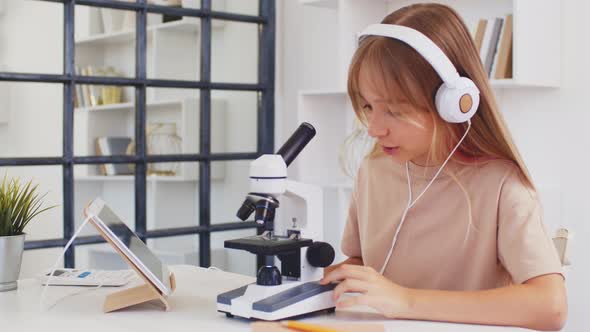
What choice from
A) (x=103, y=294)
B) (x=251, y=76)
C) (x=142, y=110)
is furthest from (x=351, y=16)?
(x=103, y=294)

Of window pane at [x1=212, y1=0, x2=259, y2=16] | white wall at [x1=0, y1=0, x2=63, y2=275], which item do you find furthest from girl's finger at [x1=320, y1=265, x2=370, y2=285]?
window pane at [x1=212, y1=0, x2=259, y2=16]

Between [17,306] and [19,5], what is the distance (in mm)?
1578

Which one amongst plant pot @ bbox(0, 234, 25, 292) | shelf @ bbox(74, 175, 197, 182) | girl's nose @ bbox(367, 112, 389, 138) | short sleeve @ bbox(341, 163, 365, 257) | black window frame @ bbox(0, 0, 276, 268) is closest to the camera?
girl's nose @ bbox(367, 112, 389, 138)

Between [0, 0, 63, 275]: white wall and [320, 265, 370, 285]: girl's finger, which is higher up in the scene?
[0, 0, 63, 275]: white wall

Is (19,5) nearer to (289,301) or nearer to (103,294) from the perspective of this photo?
(103,294)

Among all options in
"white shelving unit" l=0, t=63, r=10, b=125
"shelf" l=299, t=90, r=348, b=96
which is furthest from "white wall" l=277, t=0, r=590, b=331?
"white shelving unit" l=0, t=63, r=10, b=125

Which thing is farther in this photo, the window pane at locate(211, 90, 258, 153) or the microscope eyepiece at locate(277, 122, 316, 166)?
the window pane at locate(211, 90, 258, 153)

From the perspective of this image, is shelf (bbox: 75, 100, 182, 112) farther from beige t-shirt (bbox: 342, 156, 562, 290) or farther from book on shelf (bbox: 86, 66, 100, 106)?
beige t-shirt (bbox: 342, 156, 562, 290)

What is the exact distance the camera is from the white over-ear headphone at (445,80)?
1.29 meters

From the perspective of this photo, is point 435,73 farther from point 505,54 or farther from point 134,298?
point 505,54

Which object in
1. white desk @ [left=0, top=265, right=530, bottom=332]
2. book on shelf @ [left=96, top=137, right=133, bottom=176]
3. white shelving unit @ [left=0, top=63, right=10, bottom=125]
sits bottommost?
white desk @ [left=0, top=265, right=530, bottom=332]

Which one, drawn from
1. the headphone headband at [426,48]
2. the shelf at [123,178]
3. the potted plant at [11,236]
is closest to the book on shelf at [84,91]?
the shelf at [123,178]

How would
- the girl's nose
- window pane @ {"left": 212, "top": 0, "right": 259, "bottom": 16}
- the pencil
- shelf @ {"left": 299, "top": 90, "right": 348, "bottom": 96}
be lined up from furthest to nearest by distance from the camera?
window pane @ {"left": 212, "top": 0, "right": 259, "bottom": 16}, shelf @ {"left": 299, "top": 90, "right": 348, "bottom": 96}, the girl's nose, the pencil

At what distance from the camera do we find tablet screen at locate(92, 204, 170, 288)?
4.38 feet
